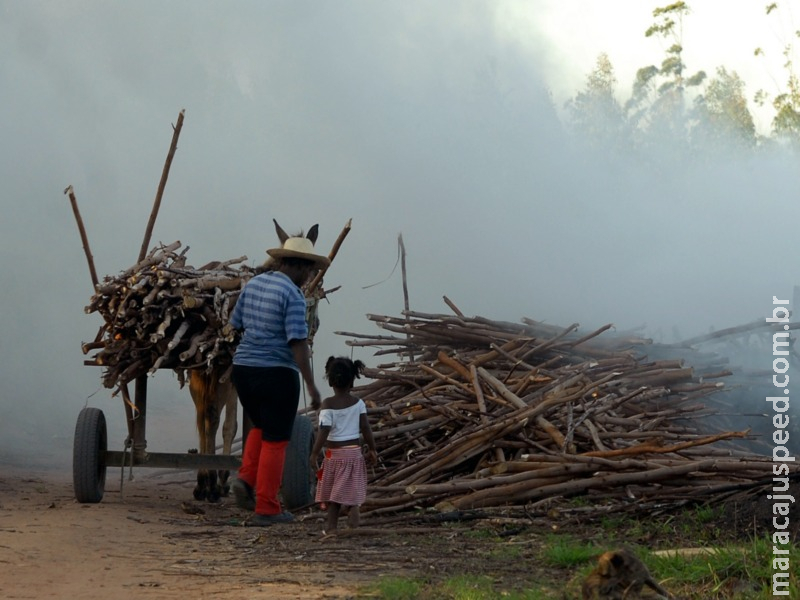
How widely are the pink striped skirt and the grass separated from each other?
1183 mm

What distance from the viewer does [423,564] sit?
5.68 meters

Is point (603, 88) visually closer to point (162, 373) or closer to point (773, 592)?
point (162, 373)

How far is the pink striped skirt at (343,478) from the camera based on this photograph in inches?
281

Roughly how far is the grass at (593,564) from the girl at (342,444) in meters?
1.21

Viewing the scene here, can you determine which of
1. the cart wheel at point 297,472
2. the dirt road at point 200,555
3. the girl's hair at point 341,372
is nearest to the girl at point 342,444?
the girl's hair at point 341,372

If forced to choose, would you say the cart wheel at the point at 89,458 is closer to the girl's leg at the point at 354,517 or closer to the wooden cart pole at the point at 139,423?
the wooden cart pole at the point at 139,423

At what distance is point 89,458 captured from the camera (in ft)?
27.5

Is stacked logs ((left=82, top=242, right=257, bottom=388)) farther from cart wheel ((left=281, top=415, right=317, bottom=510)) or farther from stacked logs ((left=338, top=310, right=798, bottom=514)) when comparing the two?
stacked logs ((left=338, top=310, right=798, bottom=514))

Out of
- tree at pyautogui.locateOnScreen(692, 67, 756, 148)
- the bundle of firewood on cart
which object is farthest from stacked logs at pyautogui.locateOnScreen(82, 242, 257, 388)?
tree at pyautogui.locateOnScreen(692, 67, 756, 148)

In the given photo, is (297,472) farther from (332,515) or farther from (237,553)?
(237,553)

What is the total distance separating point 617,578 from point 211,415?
5.45 metres

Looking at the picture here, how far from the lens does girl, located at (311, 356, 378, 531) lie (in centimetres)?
717

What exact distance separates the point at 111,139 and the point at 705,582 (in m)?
23.2

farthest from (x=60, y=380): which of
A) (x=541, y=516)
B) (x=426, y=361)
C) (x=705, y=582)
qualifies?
(x=705, y=582)
